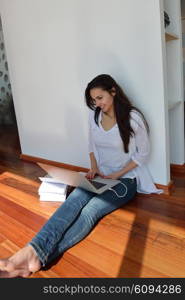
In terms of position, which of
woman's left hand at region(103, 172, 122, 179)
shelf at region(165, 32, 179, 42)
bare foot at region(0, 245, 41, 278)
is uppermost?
shelf at region(165, 32, 179, 42)

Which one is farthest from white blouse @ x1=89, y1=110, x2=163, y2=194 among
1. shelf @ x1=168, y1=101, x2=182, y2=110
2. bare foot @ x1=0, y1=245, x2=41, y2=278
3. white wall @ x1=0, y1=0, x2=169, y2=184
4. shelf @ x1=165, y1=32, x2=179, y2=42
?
bare foot @ x1=0, y1=245, x2=41, y2=278

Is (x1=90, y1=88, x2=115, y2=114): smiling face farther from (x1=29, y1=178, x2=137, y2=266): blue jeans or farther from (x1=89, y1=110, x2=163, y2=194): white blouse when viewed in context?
(x1=29, y1=178, x2=137, y2=266): blue jeans

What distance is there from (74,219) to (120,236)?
257 mm

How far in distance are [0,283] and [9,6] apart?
2.24 metres

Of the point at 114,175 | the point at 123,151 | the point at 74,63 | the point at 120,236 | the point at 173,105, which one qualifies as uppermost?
the point at 74,63

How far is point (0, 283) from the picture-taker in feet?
3.83

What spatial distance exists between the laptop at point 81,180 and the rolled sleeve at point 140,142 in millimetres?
199

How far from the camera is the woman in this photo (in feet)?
4.19

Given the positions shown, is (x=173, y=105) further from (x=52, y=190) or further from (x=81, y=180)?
(x=52, y=190)

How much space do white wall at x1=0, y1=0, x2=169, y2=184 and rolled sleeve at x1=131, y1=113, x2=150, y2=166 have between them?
0.12 m

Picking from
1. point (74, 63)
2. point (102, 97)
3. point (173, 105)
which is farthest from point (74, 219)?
point (74, 63)


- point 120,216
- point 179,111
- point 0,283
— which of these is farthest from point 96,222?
point 179,111

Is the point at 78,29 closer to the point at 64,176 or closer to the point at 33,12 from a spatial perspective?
the point at 33,12

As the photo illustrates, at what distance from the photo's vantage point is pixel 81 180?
5.02 ft
